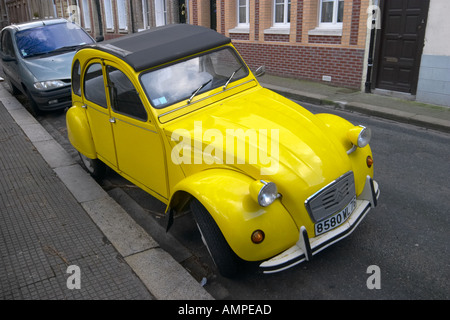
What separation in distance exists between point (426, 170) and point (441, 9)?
15.0 feet

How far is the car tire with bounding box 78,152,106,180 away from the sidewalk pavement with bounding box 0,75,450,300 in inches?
5.6

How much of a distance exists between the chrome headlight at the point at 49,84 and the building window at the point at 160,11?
9.90 m

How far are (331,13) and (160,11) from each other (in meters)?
9.38

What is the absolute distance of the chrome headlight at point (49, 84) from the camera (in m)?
8.51

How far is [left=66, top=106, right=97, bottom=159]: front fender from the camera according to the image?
17.3 feet

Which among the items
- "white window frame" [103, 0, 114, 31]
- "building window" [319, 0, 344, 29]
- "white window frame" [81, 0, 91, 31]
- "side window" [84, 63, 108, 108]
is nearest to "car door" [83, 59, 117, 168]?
"side window" [84, 63, 108, 108]

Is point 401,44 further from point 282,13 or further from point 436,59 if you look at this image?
point 282,13

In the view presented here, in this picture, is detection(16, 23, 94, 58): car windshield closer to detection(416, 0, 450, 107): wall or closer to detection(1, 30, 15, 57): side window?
detection(1, 30, 15, 57): side window

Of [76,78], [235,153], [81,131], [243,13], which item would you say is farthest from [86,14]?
[235,153]

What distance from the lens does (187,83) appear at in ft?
13.7

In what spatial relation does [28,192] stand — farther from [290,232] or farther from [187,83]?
[290,232]

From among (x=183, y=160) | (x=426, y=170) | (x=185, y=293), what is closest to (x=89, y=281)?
(x=185, y=293)

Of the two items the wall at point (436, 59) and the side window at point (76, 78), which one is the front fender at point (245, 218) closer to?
the side window at point (76, 78)

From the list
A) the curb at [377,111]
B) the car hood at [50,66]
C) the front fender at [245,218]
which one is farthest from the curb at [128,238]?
the curb at [377,111]
